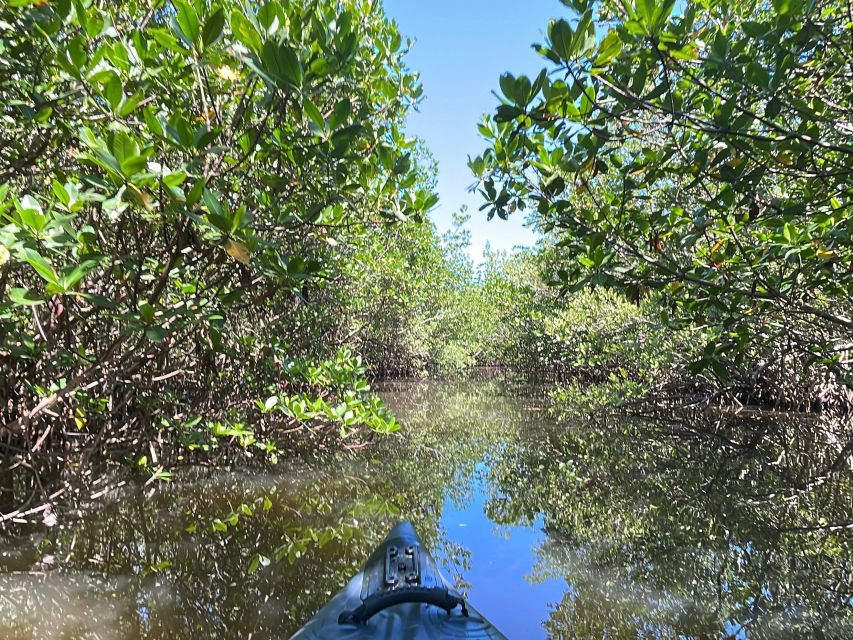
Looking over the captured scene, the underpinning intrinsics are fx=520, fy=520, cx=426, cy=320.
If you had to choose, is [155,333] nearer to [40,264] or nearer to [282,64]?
[40,264]

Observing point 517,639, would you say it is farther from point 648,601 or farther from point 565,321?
point 565,321

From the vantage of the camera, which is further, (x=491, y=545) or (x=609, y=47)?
(x=491, y=545)

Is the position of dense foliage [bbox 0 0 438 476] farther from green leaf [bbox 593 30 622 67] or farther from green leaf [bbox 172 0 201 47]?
green leaf [bbox 593 30 622 67]

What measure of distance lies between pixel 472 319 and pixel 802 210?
21.9m

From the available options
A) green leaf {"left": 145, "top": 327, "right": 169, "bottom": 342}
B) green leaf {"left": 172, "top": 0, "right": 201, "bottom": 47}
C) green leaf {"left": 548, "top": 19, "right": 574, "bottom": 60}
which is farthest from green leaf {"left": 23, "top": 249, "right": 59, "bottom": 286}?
green leaf {"left": 548, "top": 19, "right": 574, "bottom": 60}

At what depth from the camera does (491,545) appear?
4.29 meters

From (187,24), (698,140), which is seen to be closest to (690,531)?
(698,140)

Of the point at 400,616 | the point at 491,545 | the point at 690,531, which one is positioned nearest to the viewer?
the point at 400,616

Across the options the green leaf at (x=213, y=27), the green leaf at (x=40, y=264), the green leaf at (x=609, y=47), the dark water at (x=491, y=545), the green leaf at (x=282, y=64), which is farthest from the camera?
the dark water at (x=491, y=545)

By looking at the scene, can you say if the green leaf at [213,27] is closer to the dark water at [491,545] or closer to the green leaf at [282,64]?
the green leaf at [282,64]

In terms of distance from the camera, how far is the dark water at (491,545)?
9.88 ft

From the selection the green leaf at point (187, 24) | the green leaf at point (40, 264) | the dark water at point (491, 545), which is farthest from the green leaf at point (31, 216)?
the dark water at point (491, 545)

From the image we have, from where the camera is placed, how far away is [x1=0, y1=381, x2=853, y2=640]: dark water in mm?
3012

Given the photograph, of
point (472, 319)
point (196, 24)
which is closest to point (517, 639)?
point (196, 24)
